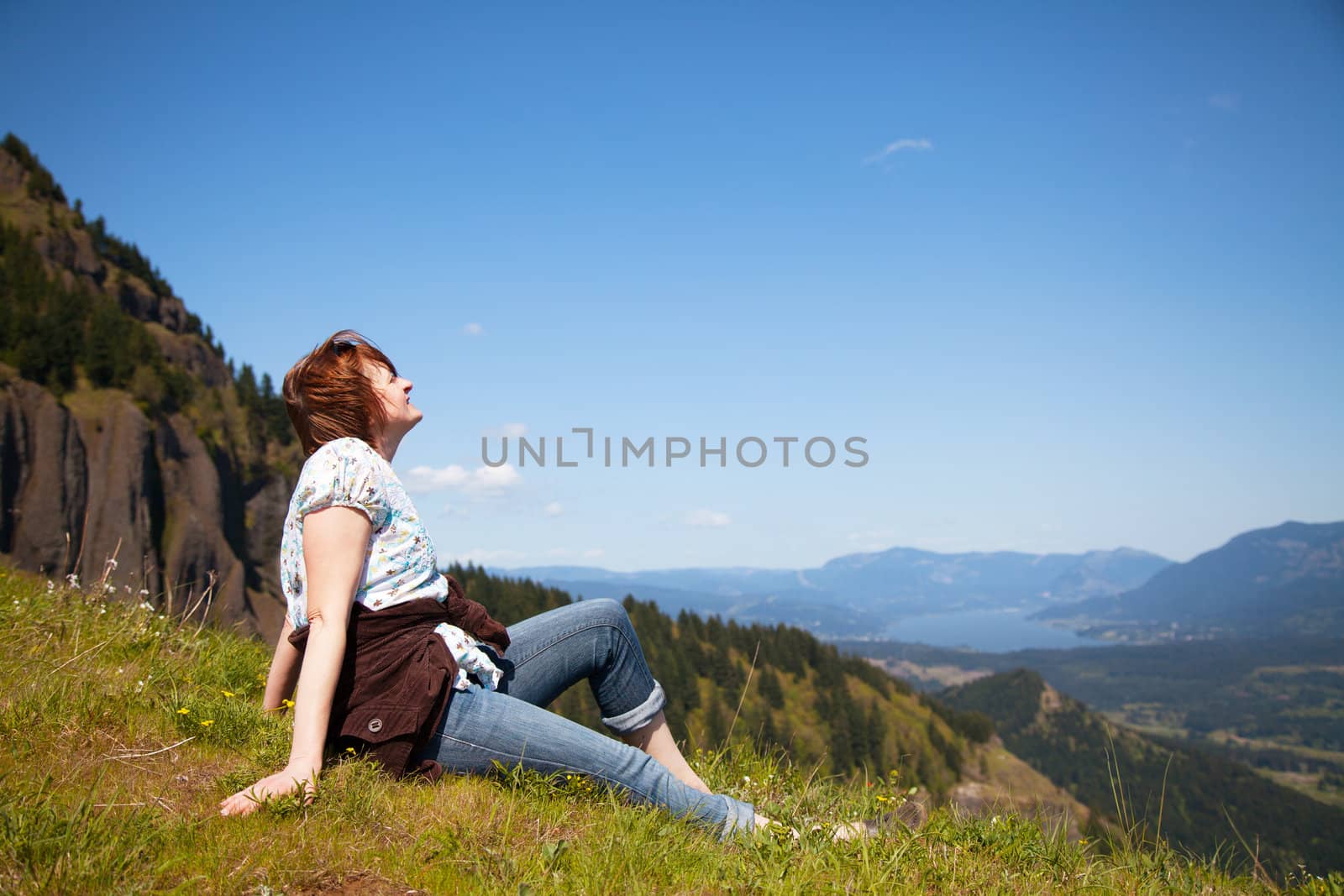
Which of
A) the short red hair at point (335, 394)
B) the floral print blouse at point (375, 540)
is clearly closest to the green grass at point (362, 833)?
the floral print blouse at point (375, 540)

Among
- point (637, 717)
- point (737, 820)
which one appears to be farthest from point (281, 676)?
point (737, 820)

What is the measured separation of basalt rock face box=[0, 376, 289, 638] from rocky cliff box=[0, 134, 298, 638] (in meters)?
0.13

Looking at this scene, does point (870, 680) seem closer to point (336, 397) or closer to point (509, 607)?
point (509, 607)

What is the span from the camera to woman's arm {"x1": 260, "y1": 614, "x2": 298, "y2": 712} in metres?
4.16

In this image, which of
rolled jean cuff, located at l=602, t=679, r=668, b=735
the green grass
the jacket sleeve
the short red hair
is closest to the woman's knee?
rolled jean cuff, located at l=602, t=679, r=668, b=735

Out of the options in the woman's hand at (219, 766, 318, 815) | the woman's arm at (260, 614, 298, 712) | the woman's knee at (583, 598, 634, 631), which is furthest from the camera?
the woman's knee at (583, 598, 634, 631)

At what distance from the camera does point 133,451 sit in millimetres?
67812

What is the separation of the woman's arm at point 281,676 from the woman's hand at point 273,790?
1012 mm

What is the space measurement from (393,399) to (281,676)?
1.72 meters

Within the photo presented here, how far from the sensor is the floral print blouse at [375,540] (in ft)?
11.4

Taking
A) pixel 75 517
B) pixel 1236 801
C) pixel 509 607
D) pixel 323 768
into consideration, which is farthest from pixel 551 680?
pixel 1236 801

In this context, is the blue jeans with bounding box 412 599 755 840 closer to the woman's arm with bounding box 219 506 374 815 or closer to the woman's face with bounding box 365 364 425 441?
the woman's arm with bounding box 219 506 374 815

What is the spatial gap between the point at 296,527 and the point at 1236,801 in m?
162

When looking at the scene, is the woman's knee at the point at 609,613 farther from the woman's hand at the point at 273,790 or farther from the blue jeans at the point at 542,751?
the woman's hand at the point at 273,790
